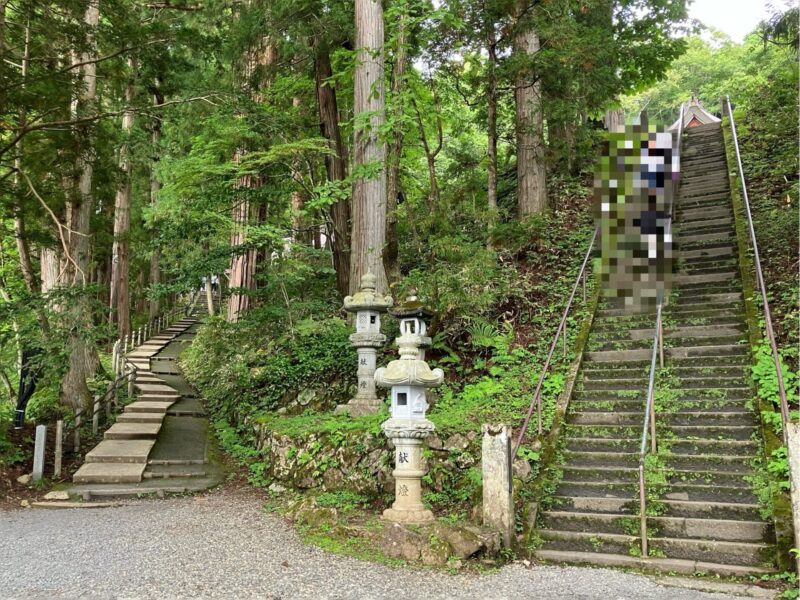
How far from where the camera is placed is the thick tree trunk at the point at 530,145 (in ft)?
38.0

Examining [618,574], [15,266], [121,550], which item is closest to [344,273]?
[121,550]

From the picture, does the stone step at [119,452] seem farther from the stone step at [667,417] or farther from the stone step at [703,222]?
the stone step at [703,222]

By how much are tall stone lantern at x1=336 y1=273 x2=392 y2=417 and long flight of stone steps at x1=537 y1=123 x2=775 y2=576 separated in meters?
2.89

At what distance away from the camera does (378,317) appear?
27.4 feet

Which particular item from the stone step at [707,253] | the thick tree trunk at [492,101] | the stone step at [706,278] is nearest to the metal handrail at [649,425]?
the stone step at [706,278]

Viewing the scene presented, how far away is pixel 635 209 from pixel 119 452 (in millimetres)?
8453

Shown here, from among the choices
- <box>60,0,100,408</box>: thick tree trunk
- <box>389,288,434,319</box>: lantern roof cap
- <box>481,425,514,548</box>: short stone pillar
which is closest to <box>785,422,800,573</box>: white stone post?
<box>481,425,514,548</box>: short stone pillar

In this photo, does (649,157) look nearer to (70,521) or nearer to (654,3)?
(70,521)

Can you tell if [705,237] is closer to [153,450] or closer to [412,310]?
[412,310]

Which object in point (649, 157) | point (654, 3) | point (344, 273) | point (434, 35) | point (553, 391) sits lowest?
point (553, 391)

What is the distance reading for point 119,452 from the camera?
8750 mm

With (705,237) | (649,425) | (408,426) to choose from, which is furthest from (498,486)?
(705,237)

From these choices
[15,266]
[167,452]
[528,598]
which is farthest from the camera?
[15,266]

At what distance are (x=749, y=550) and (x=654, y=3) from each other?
14.2m
